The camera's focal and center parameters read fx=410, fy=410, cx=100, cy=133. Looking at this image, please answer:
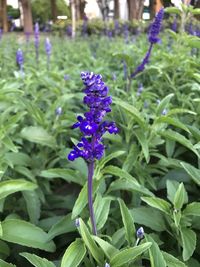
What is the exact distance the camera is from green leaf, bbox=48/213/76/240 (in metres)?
2.05

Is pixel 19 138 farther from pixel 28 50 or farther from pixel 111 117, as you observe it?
pixel 28 50

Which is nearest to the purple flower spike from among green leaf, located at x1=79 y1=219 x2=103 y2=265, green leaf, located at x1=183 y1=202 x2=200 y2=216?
green leaf, located at x1=79 y1=219 x2=103 y2=265

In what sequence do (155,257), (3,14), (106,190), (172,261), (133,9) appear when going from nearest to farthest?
(155,257) → (172,261) → (106,190) → (133,9) → (3,14)

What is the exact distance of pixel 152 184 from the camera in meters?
2.44

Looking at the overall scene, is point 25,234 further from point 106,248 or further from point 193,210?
point 193,210

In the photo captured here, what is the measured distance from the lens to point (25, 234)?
2.00 meters

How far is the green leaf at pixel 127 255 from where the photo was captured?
60.1 inches

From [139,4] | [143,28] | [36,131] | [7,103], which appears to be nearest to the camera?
[36,131]

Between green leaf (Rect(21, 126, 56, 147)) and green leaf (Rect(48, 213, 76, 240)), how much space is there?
2.39 ft

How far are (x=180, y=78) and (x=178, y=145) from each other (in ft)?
4.28

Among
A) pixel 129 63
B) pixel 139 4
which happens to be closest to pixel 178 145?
pixel 129 63

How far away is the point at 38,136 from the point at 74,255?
1.23 metres

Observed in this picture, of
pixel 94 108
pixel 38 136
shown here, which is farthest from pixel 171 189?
pixel 38 136

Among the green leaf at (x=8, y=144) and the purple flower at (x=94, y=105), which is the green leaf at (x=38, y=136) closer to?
the green leaf at (x=8, y=144)
